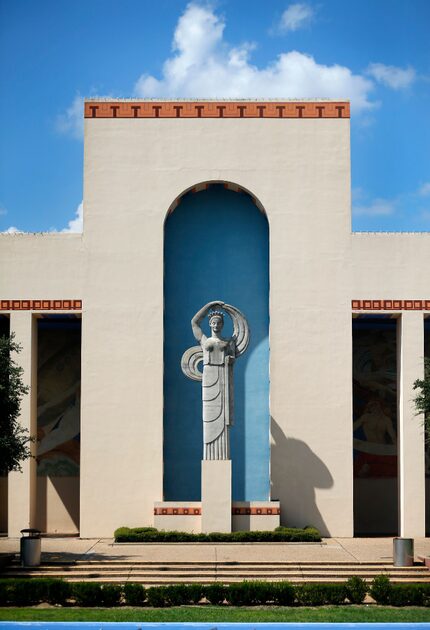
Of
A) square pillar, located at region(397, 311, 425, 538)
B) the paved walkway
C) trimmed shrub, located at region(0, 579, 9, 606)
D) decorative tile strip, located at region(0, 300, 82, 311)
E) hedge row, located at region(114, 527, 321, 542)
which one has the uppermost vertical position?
decorative tile strip, located at region(0, 300, 82, 311)

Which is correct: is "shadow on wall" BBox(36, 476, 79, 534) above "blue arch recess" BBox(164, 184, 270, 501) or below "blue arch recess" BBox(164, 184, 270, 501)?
below

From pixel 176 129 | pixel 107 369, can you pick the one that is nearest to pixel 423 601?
pixel 107 369

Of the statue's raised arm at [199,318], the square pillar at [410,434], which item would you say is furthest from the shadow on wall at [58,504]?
the square pillar at [410,434]

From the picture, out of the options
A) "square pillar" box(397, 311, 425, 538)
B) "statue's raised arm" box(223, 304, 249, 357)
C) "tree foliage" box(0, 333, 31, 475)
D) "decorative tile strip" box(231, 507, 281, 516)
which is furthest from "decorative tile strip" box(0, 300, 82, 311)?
"square pillar" box(397, 311, 425, 538)

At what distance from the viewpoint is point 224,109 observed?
88.2 ft

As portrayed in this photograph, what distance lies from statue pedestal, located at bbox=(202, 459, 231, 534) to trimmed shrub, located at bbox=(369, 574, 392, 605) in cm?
715

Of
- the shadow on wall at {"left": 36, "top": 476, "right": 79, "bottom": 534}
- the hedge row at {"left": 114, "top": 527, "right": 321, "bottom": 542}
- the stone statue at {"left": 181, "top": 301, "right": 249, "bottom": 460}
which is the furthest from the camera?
the shadow on wall at {"left": 36, "top": 476, "right": 79, "bottom": 534}

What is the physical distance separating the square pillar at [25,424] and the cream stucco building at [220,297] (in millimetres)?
49

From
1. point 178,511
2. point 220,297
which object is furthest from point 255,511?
point 220,297

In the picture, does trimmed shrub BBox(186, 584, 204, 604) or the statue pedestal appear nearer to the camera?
trimmed shrub BBox(186, 584, 204, 604)

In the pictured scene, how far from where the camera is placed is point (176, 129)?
26.9 meters

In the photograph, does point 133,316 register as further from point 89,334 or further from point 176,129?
point 176,129

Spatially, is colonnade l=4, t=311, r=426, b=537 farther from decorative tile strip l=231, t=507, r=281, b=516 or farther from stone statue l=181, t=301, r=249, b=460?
decorative tile strip l=231, t=507, r=281, b=516

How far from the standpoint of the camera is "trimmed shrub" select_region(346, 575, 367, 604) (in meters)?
17.6
